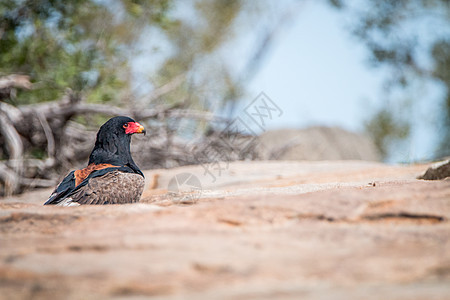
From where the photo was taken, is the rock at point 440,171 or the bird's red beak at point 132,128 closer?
the rock at point 440,171

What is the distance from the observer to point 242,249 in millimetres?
1935

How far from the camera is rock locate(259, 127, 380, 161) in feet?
44.1

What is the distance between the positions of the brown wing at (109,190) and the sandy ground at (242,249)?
104 centimetres

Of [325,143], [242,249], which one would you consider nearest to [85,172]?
[242,249]

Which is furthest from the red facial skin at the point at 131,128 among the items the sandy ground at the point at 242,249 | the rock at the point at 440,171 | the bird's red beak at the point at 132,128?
the rock at the point at 440,171

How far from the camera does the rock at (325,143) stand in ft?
44.1

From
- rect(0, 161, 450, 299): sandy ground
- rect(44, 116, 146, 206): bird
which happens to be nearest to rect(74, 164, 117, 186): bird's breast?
Result: rect(44, 116, 146, 206): bird

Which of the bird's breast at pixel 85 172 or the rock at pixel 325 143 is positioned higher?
the rock at pixel 325 143

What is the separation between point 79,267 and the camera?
1770 mm

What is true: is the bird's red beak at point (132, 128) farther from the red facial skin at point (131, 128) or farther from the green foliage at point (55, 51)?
the green foliage at point (55, 51)

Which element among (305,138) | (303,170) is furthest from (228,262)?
(305,138)

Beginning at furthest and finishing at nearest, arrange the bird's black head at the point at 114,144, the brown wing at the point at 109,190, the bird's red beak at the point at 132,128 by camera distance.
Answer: the bird's red beak at the point at 132,128 < the bird's black head at the point at 114,144 < the brown wing at the point at 109,190

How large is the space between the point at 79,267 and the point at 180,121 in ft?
23.3

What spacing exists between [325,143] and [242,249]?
1285 centimetres
